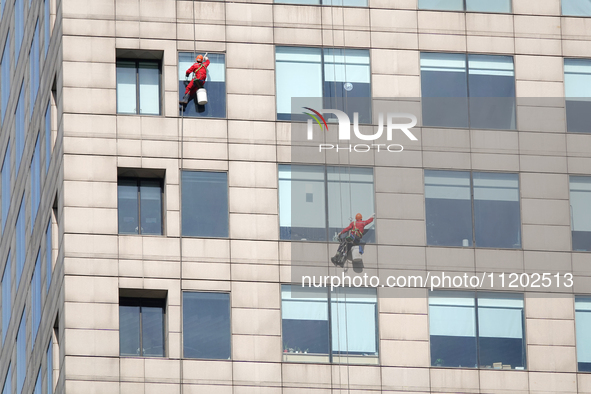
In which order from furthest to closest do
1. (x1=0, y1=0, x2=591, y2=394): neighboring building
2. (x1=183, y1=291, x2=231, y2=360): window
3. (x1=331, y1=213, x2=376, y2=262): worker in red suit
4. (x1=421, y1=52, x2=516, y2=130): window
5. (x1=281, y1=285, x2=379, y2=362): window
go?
(x1=421, y1=52, x2=516, y2=130): window → (x1=331, y1=213, x2=376, y2=262): worker in red suit → (x1=281, y1=285, x2=379, y2=362): window → (x1=0, y1=0, x2=591, y2=394): neighboring building → (x1=183, y1=291, x2=231, y2=360): window

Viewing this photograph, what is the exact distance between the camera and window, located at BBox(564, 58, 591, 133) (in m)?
56.1

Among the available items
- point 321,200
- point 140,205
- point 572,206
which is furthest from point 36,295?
point 572,206

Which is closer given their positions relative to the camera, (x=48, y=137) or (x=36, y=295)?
(x=48, y=137)

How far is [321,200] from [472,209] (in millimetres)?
5116

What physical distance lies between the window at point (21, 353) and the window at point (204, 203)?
10.1 m

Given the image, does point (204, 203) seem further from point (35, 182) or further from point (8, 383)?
point (8, 383)

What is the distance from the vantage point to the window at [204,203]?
2074 inches

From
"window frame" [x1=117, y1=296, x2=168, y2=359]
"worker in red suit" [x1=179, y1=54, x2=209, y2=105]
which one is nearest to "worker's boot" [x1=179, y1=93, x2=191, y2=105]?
"worker in red suit" [x1=179, y1=54, x2=209, y2=105]

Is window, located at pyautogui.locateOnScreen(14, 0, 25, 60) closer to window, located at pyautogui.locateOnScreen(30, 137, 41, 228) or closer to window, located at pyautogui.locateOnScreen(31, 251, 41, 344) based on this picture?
window, located at pyautogui.locateOnScreen(30, 137, 41, 228)

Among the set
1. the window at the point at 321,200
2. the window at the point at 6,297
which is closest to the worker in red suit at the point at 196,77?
the window at the point at 321,200

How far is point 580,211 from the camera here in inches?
2179

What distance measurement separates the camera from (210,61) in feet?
178

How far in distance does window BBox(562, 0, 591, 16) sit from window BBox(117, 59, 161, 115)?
14309mm

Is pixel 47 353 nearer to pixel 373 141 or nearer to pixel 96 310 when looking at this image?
pixel 96 310
